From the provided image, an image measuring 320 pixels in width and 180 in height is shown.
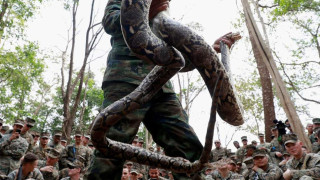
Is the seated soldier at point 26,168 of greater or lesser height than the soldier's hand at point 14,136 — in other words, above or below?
below

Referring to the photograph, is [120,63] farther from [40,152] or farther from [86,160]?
[40,152]

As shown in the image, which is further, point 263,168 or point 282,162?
point 282,162

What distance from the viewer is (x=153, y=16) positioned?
2.45m

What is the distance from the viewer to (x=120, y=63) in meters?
2.63

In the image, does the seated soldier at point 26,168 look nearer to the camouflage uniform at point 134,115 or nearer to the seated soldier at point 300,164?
the camouflage uniform at point 134,115

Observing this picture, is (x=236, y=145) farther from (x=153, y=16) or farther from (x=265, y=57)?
(x=153, y=16)

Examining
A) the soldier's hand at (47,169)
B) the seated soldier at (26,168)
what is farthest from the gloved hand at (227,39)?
the soldier's hand at (47,169)

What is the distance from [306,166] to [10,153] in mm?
7927

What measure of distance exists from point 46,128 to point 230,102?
34358 mm

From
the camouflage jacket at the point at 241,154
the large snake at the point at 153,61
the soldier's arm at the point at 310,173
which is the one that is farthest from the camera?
the camouflage jacket at the point at 241,154

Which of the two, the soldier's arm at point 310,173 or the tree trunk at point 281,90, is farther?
the tree trunk at point 281,90

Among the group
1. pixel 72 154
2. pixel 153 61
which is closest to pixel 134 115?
pixel 153 61

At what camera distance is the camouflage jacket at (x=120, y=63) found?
2580 millimetres

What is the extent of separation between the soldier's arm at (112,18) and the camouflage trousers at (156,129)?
1.65 feet
